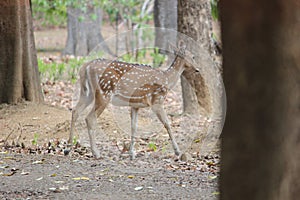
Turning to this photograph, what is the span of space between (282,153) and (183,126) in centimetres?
808

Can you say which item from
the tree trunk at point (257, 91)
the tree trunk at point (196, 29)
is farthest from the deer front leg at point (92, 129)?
the tree trunk at point (257, 91)

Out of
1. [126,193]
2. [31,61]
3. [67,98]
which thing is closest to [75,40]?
[67,98]

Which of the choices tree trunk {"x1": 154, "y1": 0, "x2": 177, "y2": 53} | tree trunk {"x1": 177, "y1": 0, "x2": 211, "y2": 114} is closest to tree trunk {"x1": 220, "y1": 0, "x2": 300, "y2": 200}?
tree trunk {"x1": 177, "y1": 0, "x2": 211, "y2": 114}

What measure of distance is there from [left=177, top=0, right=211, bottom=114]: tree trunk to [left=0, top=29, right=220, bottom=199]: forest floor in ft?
1.29

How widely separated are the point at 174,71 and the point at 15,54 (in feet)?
9.49

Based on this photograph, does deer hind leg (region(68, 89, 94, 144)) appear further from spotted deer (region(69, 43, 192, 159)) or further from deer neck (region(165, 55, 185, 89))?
deer neck (region(165, 55, 185, 89))

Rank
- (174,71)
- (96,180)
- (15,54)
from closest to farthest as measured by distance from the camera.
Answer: (96,180) < (174,71) < (15,54)

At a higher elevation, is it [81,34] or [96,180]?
[81,34]

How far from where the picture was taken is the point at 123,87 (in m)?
8.51

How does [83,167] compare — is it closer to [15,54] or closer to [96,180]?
[96,180]

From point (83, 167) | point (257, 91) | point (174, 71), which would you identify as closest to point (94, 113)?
point (83, 167)

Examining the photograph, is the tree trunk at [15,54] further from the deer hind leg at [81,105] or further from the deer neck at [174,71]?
the deer neck at [174,71]

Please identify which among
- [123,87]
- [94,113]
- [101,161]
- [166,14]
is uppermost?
[166,14]

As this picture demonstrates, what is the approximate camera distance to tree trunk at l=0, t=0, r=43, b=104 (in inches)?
417
